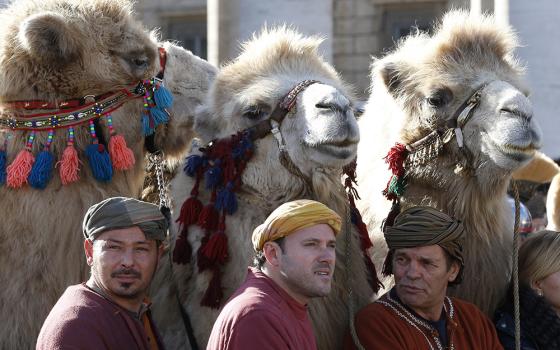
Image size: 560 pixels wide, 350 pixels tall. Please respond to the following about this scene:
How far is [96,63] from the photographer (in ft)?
14.6

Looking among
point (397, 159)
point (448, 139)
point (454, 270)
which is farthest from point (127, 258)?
point (448, 139)

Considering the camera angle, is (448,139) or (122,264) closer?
(122,264)

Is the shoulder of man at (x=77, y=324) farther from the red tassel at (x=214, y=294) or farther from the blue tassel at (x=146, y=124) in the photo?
the blue tassel at (x=146, y=124)

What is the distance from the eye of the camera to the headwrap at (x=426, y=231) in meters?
4.21

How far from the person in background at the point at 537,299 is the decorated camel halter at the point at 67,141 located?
1.76 meters

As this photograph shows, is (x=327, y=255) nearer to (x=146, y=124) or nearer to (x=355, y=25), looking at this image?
(x=146, y=124)

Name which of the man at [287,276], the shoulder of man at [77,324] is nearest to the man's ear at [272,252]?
the man at [287,276]

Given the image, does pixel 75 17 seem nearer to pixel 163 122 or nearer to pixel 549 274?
pixel 163 122

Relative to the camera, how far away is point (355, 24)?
15.1 meters

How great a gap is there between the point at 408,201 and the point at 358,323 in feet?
2.74

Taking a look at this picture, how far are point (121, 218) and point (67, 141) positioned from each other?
→ 0.76 meters

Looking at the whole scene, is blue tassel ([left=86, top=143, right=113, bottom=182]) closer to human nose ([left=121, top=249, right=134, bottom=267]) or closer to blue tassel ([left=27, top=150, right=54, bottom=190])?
blue tassel ([left=27, top=150, right=54, bottom=190])

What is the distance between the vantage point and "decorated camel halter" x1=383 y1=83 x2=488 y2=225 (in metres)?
4.62

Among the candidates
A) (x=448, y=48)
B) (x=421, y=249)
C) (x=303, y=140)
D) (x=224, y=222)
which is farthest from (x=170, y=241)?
(x=448, y=48)
